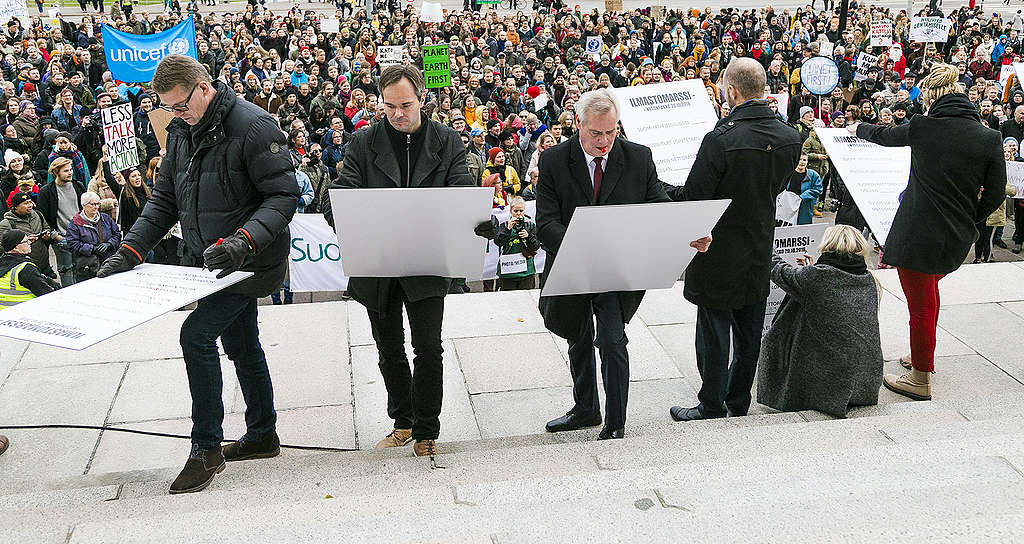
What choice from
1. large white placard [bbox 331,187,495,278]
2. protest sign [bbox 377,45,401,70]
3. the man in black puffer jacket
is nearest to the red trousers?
large white placard [bbox 331,187,495,278]

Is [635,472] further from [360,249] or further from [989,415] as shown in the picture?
[989,415]

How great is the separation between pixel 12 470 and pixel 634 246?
10.6 feet

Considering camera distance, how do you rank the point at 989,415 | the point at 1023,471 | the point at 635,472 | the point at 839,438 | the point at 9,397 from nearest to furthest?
the point at 1023,471 < the point at 635,472 < the point at 839,438 < the point at 989,415 < the point at 9,397

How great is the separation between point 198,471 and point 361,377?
5.97 ft

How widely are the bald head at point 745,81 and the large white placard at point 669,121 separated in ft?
3.05

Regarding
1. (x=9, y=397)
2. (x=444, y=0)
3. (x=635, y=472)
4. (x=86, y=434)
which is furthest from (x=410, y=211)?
(x=444, y=0)

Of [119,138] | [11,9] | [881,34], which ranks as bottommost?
[119,138]

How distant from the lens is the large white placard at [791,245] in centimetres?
538

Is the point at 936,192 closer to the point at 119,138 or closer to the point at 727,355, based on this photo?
the point at 727,355

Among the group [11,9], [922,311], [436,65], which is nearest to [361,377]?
[922,311]

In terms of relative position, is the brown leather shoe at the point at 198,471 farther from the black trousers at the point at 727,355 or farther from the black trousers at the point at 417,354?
the black trousers at the point at 727,355

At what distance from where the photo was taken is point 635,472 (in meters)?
3.27

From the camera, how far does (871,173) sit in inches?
213

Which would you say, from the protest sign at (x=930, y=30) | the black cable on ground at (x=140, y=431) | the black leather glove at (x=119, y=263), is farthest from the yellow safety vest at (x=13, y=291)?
the protest sign at (x=930, y=30)
